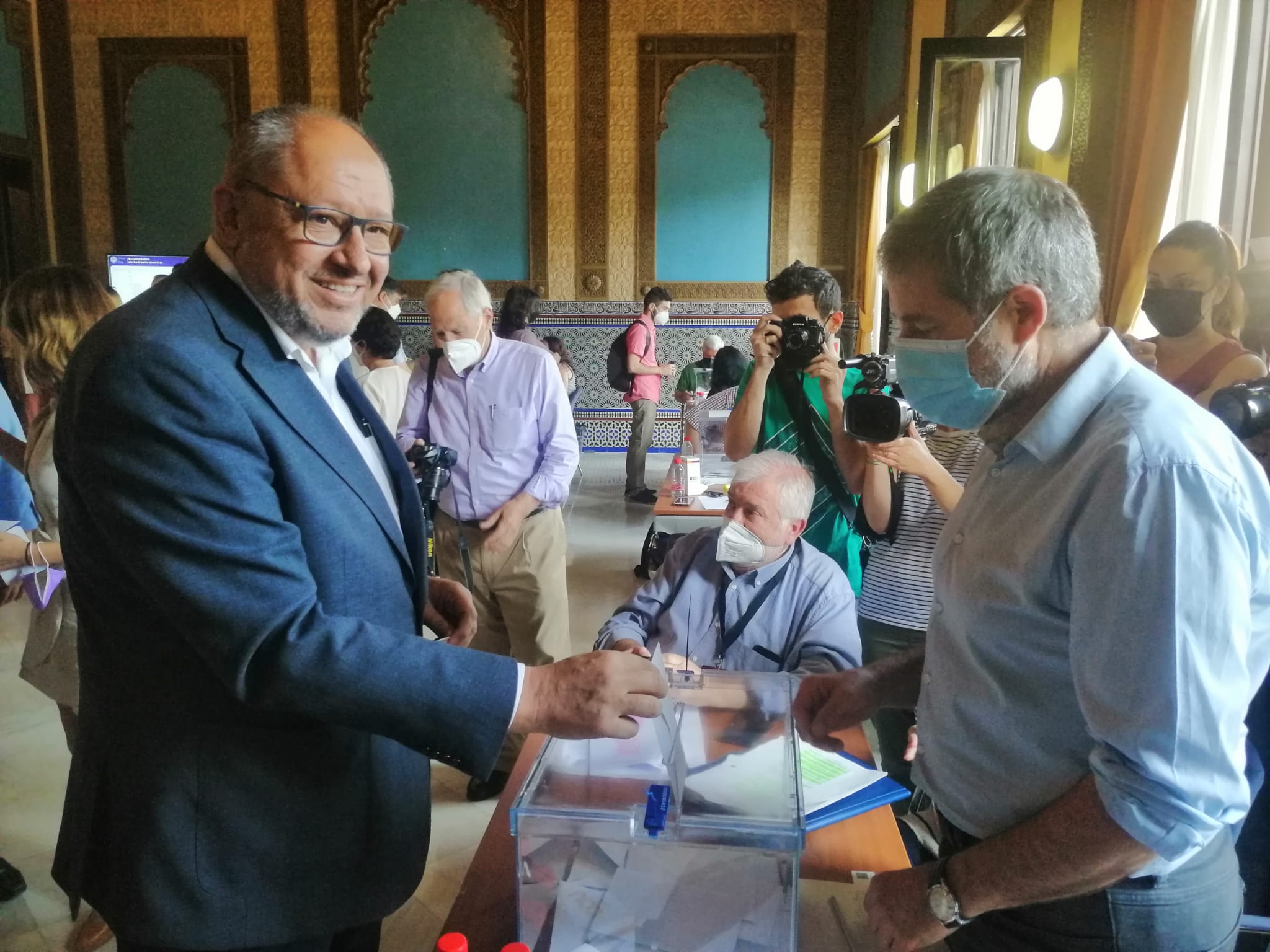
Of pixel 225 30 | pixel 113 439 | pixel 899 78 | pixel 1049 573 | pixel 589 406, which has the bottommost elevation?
pixel 589 406

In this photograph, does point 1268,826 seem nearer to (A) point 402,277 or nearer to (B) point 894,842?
(B) point 894,842

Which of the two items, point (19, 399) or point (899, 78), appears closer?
point (19, 399)

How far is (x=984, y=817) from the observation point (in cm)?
99

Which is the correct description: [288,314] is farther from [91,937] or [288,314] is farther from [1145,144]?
[1145,144]

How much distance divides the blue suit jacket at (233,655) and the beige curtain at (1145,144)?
3108 mm

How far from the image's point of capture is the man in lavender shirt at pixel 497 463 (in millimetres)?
2857

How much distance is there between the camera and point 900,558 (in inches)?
85.9

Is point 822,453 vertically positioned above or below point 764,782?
above

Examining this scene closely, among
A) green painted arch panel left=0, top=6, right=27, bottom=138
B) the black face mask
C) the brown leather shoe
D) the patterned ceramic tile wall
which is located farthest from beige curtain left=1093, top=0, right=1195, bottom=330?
green painted arch panel left=0, top=6, right=27, bottom=138

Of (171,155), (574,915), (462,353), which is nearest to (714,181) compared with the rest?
(171,155)

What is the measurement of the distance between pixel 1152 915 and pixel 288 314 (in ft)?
3.99

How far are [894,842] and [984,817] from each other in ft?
1.15

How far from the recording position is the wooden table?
43.1 inches

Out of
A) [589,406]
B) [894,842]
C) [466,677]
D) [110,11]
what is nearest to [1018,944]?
[894,842]
